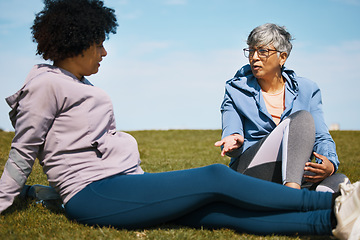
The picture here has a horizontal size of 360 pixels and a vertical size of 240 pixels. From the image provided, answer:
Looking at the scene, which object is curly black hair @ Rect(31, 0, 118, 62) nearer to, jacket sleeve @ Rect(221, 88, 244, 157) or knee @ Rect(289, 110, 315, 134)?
jacket sleeve @ Rect(221, 88, 244, 157)

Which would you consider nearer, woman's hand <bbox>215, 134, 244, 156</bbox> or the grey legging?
the grey legging

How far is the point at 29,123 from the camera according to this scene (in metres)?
3.31

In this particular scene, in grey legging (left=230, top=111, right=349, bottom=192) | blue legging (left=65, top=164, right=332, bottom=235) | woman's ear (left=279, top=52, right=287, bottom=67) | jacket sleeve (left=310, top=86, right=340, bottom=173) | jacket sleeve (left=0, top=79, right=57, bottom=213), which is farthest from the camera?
woman's ear (left=279, top=52, right=287, bottom=67)

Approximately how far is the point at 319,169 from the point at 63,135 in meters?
2.67

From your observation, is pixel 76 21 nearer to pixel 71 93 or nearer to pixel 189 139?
pixel 71 93

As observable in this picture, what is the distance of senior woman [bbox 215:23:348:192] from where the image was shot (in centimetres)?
407

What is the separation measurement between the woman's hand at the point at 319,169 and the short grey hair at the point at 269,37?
4.26ft

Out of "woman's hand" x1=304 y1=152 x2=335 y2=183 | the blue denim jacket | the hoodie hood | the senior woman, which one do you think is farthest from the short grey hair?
the hoodie hood

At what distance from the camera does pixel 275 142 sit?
4.07 m

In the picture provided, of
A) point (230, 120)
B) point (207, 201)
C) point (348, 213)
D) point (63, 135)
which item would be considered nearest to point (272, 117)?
point (230, 120)

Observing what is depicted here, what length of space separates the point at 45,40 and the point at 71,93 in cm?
63

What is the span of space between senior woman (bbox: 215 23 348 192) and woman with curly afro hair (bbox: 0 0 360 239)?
76 centimetres

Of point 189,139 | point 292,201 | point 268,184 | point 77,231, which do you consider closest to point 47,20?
point 77,231

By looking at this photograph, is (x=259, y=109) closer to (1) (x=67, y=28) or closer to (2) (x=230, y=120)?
(2) (x=230, y=120)
